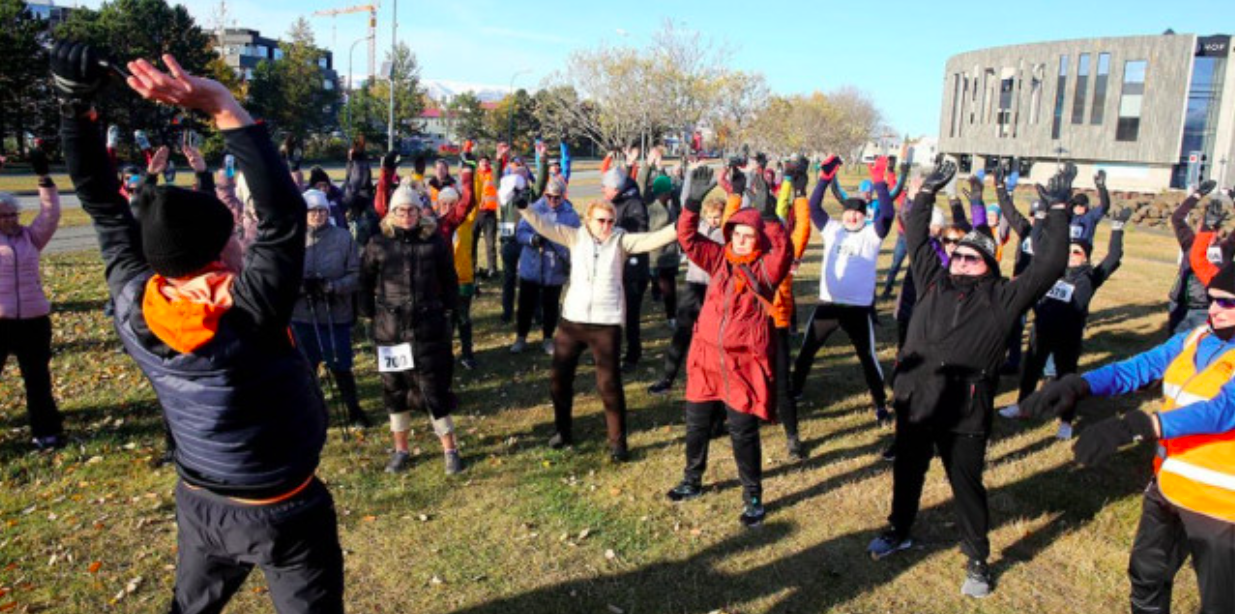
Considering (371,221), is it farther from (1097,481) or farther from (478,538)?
(1097,481)

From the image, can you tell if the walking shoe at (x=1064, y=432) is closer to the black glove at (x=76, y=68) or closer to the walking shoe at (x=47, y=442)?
the black glove at (x=76, y=68)

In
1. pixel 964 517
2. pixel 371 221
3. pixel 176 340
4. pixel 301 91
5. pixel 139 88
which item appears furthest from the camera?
pixel 301 91

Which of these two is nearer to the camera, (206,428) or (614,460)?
(206,428)

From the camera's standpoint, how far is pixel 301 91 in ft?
165

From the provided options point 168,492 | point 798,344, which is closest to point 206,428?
point 168,492

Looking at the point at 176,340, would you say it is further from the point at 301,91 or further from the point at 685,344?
Answer: the point at 301,91

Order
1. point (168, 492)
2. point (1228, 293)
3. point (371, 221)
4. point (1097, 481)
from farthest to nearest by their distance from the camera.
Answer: point (371, 221) < point (1097, 481) < point (168, 492) < point (1228, 293)

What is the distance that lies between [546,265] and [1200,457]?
629 cm

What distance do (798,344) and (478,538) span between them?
615cm

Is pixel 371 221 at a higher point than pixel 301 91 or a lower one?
lower

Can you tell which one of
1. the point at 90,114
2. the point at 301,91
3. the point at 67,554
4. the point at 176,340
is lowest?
the point at 67,554

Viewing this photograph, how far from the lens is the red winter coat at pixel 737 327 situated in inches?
196

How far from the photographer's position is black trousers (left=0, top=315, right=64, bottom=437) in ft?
19.2

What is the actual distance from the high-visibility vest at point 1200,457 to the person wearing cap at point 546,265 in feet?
17.5
